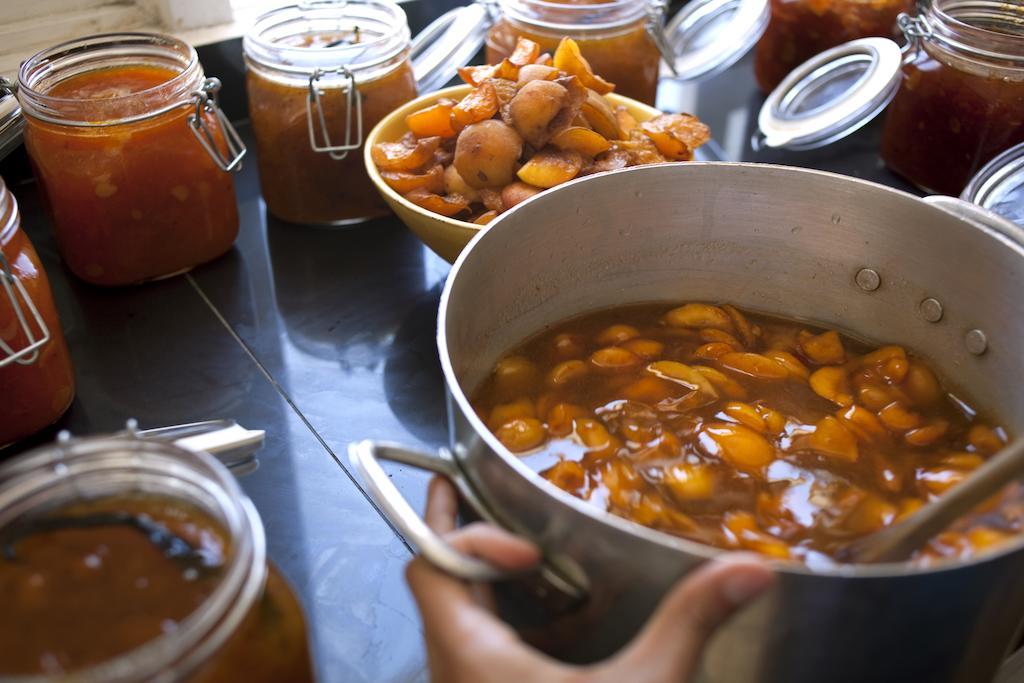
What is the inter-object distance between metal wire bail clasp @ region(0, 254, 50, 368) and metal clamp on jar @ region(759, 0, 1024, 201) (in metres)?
0.89

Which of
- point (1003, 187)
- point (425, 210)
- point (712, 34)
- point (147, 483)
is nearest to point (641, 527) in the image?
point (147, 483)

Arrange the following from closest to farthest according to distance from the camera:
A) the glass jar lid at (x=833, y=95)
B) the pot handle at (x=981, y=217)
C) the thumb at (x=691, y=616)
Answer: the thumb at (x=691, y=616)
the pot handle at (x=981, y=217)
the glass jar lid at (x=833, y=95)

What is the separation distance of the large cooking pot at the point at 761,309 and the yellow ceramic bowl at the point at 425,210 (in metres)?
0.15

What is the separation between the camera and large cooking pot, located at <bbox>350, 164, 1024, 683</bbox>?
0.49 m

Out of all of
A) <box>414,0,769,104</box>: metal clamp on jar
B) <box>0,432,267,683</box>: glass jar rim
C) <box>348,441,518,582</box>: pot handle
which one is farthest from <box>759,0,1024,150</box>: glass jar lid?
<box>0,432,267,683</box>: glass jar rim

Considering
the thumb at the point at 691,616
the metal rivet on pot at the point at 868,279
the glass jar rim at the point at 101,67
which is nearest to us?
the thumb at the point at 691,616

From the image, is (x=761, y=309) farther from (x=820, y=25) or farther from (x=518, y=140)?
(x=820, y=25)

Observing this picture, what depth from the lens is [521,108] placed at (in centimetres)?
100

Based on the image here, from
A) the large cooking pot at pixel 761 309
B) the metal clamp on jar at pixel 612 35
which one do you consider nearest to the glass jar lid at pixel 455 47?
the metal clamp on jar at pixel 612 35

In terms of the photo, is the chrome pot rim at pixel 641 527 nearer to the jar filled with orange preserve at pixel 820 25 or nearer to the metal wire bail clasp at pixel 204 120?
the metal wire bail clasp at pixel 204 120

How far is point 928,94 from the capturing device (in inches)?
46.8

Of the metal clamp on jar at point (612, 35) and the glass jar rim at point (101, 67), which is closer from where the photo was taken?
the glass jar rim at point (101, 67)

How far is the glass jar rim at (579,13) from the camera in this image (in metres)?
1.19

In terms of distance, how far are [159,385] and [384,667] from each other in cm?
43
